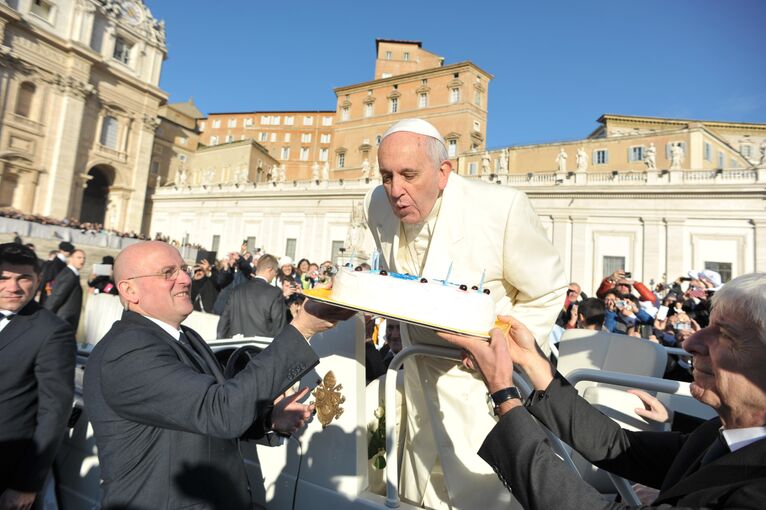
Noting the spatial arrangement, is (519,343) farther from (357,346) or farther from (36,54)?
(36,54)

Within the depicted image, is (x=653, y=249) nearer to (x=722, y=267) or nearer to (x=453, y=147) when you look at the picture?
(x=722, y=267)

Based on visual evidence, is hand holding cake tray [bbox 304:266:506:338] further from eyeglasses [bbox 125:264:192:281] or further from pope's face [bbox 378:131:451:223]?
eyeglasses [bbox 125:264:192:281]

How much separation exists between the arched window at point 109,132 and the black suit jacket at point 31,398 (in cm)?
4811

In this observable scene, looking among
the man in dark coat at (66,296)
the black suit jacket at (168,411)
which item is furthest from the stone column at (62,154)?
the black suit jacket at (168,411)

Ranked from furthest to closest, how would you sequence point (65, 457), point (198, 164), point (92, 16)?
1. point (198, 164)
2. point (92, 16)
3. point (65, 457)

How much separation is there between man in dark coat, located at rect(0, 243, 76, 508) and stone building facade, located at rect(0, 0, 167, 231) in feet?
142

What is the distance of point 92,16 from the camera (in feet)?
131

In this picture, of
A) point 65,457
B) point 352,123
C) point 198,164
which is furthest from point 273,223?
point 65,457

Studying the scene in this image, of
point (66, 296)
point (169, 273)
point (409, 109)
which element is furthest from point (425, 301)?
point (409, 109)

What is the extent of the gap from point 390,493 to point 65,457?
2202 millimetres

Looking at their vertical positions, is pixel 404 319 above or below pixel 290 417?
above

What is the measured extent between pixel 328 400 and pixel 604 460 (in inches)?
48.4

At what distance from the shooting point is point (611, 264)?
90.1 ft

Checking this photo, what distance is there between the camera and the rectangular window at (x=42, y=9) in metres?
36.5
